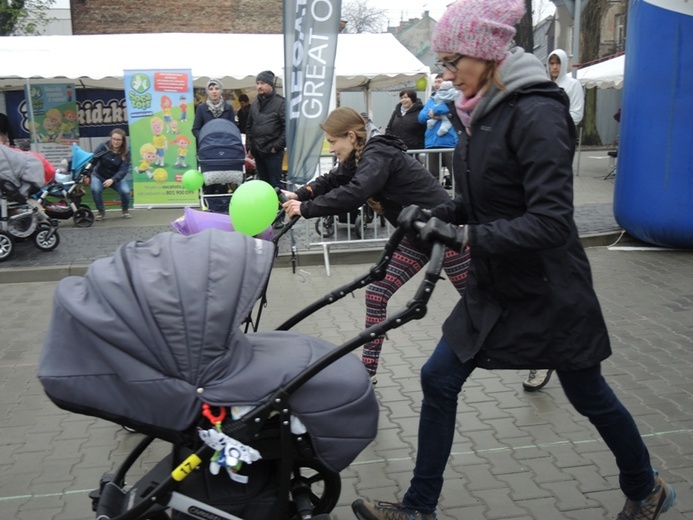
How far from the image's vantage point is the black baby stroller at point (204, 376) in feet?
8.01

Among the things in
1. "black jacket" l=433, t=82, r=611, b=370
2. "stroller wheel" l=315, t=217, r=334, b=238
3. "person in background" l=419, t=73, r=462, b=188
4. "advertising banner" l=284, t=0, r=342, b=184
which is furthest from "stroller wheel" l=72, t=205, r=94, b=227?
"black jacket" l=433, t=82, r=611, b=370

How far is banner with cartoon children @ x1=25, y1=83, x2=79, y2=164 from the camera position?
46.4ft

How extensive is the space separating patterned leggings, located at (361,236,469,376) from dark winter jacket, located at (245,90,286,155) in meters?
6.45

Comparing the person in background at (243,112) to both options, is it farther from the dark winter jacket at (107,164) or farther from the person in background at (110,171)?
the dark winter jacket at (107,164)

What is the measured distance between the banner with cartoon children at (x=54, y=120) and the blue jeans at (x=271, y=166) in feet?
16.8

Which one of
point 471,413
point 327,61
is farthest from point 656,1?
point 471,413

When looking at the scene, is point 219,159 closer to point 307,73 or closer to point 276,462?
point 307,73

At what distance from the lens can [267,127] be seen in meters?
10.7

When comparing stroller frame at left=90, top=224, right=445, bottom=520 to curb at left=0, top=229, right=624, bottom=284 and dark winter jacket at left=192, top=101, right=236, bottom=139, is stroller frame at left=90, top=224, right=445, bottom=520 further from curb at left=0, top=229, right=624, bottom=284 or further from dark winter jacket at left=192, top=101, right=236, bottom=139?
dark winter jacket at left=192, top=101, right=236, bottom=139

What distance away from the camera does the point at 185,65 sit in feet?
47.6

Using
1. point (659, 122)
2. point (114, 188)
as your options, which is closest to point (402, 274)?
point (659, 122)

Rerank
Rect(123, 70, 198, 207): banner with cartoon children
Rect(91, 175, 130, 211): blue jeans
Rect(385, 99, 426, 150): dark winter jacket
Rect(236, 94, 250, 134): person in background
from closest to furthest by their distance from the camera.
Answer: Rect(385, 99, 426, 150): dark winter jacket → Rect(91, 175, 130, 211): blue jeans → Rect(123, 70, 198, 207): banner with cartoon children → Rect(236, 94, 250, 134): person in background

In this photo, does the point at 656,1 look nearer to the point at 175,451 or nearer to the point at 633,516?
the point at 633,516

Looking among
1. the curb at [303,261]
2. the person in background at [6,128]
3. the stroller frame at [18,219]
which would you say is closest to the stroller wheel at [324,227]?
the curb at [303,261]
